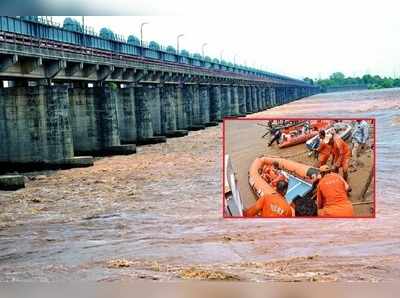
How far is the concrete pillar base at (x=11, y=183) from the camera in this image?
465 inches

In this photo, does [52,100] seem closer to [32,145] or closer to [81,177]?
[32,145]

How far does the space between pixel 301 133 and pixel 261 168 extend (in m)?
0.39

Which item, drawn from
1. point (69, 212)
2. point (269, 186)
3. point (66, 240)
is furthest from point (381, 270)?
point (69, 212)

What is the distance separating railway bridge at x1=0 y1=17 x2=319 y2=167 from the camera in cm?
1465

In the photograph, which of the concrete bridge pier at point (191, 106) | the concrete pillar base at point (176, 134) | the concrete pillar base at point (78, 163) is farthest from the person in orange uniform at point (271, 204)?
the concrete bridge pier at point (191, 106)

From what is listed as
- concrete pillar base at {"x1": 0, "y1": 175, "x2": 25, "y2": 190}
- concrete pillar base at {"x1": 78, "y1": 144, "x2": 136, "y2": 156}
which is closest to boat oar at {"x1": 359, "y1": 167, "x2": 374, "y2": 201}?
concrete pillar base at {"x1": 0, "y1": 175, "x2": 25, "y2": 190}

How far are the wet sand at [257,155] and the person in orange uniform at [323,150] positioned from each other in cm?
4

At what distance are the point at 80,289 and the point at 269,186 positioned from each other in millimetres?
1558

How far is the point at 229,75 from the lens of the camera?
32.5 metres

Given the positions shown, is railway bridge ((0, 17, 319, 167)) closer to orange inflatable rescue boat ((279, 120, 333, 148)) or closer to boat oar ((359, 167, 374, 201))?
orange inflatable rescue boat ((279, 120, 333, 148))

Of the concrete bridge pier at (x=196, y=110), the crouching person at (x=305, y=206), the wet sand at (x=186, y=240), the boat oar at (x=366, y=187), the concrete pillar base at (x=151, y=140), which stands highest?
the concrete bridge pier at (x=196, y=110)

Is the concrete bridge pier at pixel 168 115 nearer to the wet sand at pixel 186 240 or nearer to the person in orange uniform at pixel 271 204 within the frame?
the wet sand at pixel 186 240

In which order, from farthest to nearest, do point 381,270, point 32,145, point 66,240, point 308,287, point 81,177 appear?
point 32,145, point 81,177, point 66,240, point 381,270, point 308,287

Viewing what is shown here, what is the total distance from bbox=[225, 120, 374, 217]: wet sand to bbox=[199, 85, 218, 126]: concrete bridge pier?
841 inches
